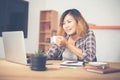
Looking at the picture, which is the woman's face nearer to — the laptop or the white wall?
the laptop

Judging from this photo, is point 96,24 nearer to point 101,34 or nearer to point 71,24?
point 101,34

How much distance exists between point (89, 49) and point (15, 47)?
82cm

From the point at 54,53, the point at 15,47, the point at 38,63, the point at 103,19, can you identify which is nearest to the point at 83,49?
the point at 54,53

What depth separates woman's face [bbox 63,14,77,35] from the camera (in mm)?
2402

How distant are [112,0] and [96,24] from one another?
0.58 metres

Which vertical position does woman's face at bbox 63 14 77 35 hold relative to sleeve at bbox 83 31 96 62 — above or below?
above

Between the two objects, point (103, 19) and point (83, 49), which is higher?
point (103, 19)

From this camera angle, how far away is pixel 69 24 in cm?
243

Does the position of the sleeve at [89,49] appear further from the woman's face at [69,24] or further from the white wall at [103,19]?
the white wall at [103,19]

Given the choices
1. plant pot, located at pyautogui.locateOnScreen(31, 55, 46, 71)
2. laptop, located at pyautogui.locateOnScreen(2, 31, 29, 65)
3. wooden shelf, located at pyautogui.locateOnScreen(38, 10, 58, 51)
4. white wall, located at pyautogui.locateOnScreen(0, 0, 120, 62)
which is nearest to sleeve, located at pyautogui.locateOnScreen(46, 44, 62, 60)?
laptop, located at pyautogui.locateOnScreen(2, 31, 29, 65)

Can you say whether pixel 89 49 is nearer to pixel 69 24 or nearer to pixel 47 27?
pixel 69 24

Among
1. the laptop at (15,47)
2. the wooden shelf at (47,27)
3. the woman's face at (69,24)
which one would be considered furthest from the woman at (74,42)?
the wooden shelf at (47,27)

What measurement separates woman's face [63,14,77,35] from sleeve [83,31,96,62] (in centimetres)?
21

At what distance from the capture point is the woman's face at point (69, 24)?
7.88 ft
